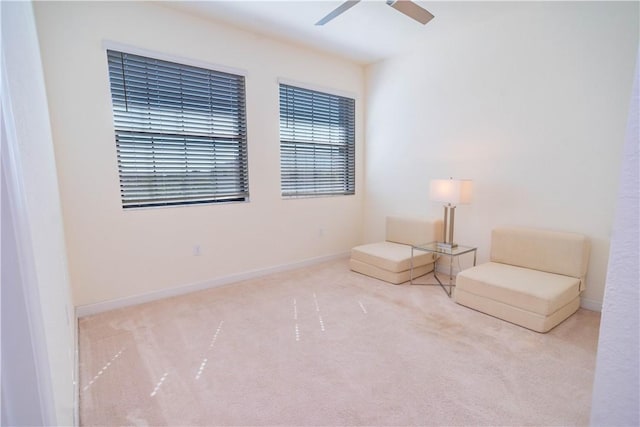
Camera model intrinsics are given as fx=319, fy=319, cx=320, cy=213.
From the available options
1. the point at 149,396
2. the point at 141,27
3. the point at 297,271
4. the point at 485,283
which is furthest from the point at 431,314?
the point at 141,27

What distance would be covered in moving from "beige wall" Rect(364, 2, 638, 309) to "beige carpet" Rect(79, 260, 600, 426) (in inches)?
42.1

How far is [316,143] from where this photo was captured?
4.36 m

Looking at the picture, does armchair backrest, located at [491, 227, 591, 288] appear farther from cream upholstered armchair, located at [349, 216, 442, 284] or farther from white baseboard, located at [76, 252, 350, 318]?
white baseboard, located at [76, 252, 350, 318]

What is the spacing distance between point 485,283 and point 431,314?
21.3 inches

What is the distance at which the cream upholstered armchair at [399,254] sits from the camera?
359 centimetres

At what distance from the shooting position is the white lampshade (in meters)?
3.26

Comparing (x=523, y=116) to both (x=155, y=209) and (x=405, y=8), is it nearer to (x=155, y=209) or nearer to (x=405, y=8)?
(x=405, y=8)

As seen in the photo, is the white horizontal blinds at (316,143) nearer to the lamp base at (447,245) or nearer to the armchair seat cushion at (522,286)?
→ the lamp base at (447,245)

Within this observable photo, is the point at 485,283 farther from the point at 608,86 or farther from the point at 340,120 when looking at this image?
the point at 340,120

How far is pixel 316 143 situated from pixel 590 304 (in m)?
3.40

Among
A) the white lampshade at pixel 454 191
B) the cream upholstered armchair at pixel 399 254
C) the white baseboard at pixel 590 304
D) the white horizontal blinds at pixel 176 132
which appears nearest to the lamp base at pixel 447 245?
the cream upholstered armchair at pixel 399 254

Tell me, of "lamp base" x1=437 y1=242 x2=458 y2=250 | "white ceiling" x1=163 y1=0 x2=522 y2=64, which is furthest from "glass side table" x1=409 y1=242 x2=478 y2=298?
"white ceiling" x1=163 y1=0 x2=522 y2=64

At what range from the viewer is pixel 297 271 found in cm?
411

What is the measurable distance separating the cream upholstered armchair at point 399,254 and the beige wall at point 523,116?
264 millimetres
